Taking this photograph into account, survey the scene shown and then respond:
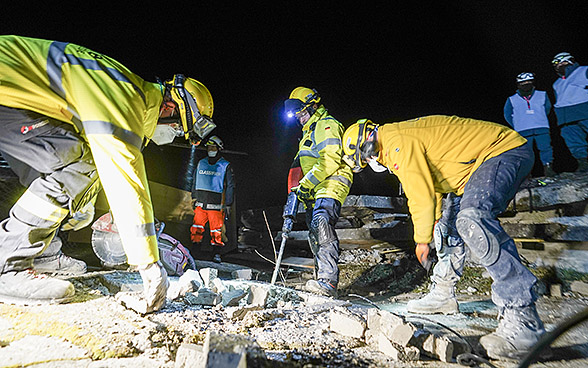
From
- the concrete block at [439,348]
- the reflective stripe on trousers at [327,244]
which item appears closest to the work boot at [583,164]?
the reflective stripe on trousers at [327,244]

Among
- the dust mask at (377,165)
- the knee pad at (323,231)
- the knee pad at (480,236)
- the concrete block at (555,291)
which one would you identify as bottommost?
the concrete block at (555,291)

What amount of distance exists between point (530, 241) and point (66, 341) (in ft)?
14.7

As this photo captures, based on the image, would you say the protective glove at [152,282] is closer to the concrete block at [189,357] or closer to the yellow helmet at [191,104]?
the concrete block at [189,357]

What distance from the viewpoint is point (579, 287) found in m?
3.13

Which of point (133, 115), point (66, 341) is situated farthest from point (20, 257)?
point (133, 115)

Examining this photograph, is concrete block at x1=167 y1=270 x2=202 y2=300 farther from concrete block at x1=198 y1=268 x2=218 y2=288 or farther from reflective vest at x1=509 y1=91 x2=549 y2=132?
reflective vest at x1=509 y1=91 x2=549 y2=132

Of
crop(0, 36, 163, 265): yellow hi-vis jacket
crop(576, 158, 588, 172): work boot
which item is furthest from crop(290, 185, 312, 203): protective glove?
crop(576, 158, 588, 172): work boot

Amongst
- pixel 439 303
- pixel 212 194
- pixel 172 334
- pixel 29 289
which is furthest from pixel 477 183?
pixel 212 194

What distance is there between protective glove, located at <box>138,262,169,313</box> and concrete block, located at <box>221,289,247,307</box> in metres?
0.63

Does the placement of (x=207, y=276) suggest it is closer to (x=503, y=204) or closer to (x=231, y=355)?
(x=231, y=355)

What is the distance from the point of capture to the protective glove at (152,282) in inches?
76.5

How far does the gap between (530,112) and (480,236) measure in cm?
497

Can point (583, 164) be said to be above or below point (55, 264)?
above

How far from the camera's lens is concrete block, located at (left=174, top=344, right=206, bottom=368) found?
1263 millimetres
